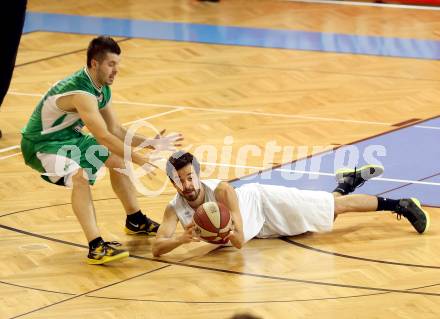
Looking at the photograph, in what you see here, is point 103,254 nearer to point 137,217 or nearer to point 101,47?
point 137,217

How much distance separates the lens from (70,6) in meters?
17.4

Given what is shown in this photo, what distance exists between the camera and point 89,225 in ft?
26.6

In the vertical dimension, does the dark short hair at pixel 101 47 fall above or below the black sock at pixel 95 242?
above

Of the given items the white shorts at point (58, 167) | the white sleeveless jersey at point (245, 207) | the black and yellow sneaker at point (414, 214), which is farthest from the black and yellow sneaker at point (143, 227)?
the black and yellow sneaker at point (414, 214)

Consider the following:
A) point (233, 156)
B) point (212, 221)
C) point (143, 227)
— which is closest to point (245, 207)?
point (212, 221)

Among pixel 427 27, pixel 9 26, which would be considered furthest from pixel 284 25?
pixel 9 26

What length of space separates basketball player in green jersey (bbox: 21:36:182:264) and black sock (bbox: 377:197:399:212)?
1702mm

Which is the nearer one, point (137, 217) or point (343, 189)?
point (137, 217)

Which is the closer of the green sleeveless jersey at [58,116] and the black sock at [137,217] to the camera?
A: the green sleeveless jersey at [58,116]

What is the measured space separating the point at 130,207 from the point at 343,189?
1.70 meters

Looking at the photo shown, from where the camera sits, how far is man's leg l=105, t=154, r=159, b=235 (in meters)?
8.55

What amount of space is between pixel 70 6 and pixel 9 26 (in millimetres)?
6420

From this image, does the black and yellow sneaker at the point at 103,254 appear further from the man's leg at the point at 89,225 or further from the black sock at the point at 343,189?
the black sock at the point at 343,189

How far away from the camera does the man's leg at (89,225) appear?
26.5 feet
